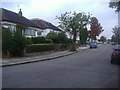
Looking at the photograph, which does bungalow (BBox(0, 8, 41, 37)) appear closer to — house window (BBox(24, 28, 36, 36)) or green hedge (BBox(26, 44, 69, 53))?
house window (BBox(24, 28, 36, 36))

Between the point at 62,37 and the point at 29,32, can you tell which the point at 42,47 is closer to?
the point at 62,37

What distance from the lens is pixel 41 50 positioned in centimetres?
1873

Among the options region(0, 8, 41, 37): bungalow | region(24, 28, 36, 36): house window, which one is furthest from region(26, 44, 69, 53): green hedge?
region(24, 28, 36, 36): house window

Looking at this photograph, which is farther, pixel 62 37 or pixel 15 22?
pixel 62 37

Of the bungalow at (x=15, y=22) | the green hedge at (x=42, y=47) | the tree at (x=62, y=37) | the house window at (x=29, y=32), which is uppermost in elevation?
the bungalow at (x=15, y=22)

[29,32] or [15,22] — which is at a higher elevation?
[15,22]

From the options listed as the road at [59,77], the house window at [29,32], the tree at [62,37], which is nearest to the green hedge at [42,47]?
the tree at [62,37]

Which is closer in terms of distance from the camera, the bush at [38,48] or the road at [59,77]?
the road at [59,77]

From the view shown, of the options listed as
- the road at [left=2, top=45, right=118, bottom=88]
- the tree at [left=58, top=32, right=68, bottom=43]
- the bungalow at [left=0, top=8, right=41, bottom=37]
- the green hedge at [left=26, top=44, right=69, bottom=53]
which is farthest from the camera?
the tree at [left=58, top=32, right=68, bottom=43]

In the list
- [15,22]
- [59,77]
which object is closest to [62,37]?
[15,22]

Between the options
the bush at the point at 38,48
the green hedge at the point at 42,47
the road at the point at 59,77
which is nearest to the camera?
the road at the point at 59,77

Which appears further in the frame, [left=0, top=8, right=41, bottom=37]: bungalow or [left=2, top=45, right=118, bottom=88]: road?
[left=0, top=8, right=41, bottom=37]: bungalow

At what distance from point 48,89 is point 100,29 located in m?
69.4

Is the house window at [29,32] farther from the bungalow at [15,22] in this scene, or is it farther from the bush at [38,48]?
the bush at [38,48]
